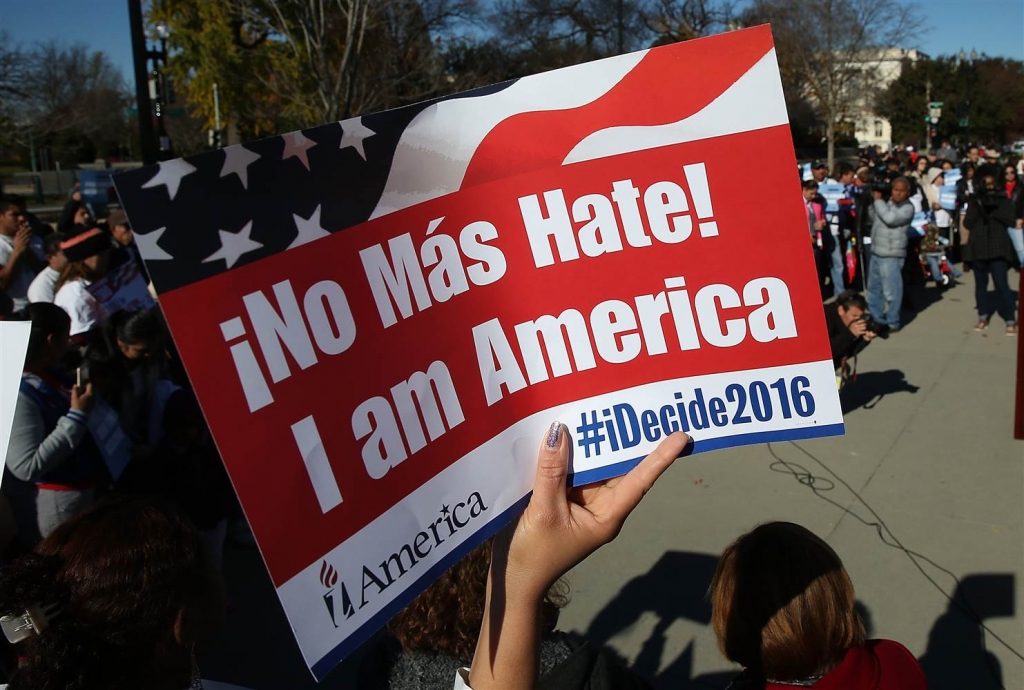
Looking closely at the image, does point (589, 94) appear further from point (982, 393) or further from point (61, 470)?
point (982, 393)

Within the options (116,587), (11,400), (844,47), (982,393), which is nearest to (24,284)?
(11,400)

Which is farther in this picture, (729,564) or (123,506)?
(729,564)

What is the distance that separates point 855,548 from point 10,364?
441cm

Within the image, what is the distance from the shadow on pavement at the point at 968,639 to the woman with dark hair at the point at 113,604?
3.29m

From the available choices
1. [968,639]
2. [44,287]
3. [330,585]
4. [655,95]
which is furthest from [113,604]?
[44,287]

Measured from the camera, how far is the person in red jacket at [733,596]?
1.44m

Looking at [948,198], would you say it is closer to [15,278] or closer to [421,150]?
[15,278]

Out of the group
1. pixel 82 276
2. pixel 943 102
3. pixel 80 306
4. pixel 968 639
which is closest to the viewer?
pixel 968 639

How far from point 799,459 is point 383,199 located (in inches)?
215

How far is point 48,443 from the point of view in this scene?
3.41m

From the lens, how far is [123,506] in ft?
5.33

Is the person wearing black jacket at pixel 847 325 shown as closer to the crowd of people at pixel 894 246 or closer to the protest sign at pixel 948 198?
the crowd of people at pixel 894 246

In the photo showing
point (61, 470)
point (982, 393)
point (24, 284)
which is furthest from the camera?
point (982, 393)

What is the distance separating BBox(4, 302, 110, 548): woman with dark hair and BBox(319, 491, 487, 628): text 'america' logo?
2643 mm
